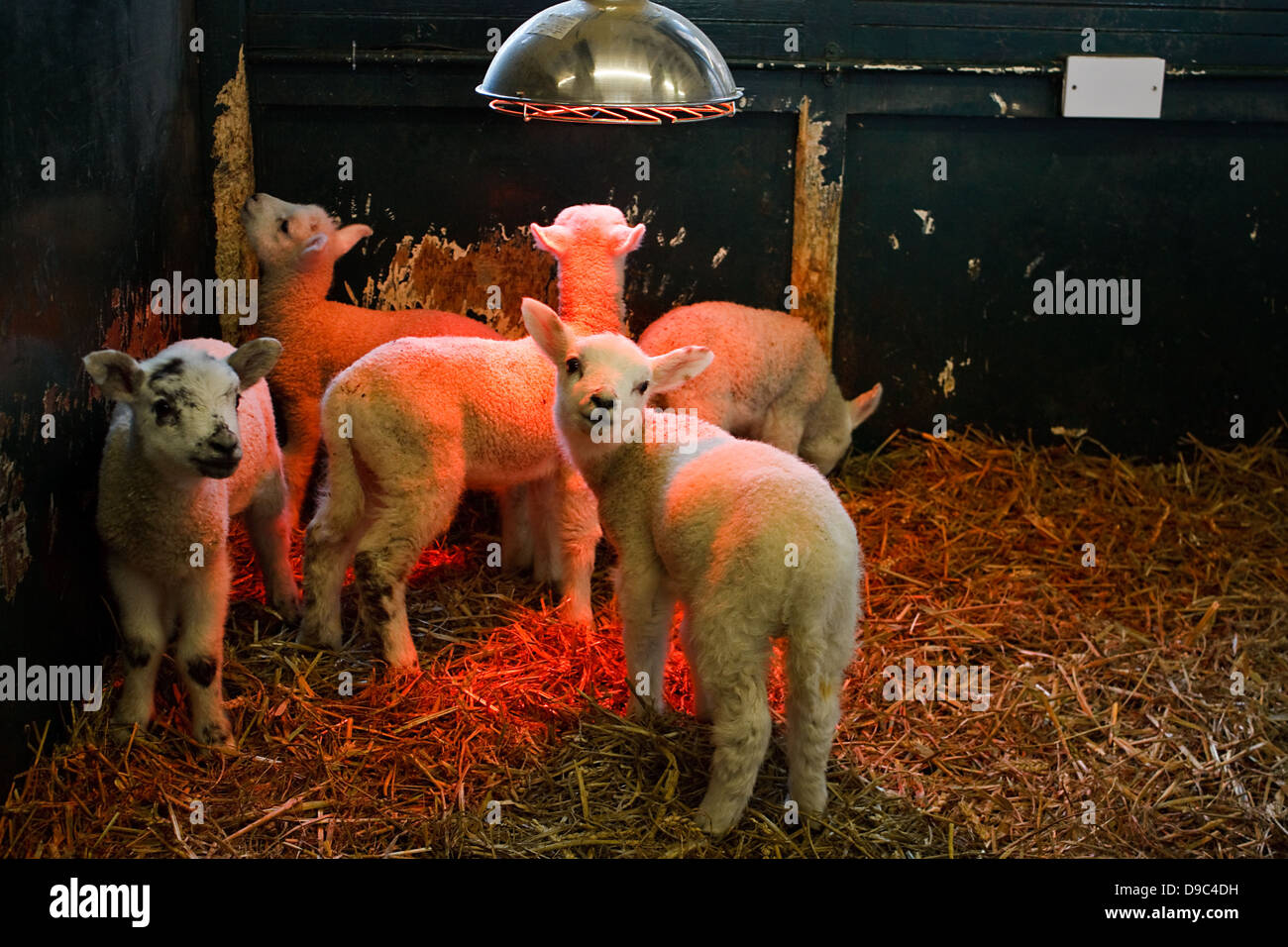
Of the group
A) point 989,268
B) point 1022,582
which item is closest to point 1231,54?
point 989,268

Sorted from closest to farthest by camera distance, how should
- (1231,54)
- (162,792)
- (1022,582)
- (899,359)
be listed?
(162,792) → (1022,582) → (1231,54) → (899,359)

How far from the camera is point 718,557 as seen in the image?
12.5 feet

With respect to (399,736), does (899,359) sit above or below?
above

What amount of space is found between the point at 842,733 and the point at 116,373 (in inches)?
109

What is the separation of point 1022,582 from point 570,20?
3357mm

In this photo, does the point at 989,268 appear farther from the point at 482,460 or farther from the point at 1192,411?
the point at 482,460

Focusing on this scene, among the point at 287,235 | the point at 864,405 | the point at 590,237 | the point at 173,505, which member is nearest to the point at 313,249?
the point at 287,235

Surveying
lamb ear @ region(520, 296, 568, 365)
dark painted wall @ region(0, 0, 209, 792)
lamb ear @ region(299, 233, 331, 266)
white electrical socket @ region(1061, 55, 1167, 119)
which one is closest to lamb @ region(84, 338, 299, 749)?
dark painted wall @ region(0, 0, 209, 792)

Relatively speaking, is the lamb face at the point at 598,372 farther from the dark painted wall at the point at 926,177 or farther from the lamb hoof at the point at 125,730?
the dark painted wall at the point at 926,177

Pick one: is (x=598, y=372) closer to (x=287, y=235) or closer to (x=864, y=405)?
(x=287, y=235)

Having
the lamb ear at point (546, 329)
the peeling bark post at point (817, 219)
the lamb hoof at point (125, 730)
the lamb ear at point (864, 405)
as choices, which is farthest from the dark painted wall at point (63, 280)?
the lamb ear at point (864, 405)

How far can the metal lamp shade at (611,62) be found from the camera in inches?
140

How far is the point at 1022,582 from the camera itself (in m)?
5.70
